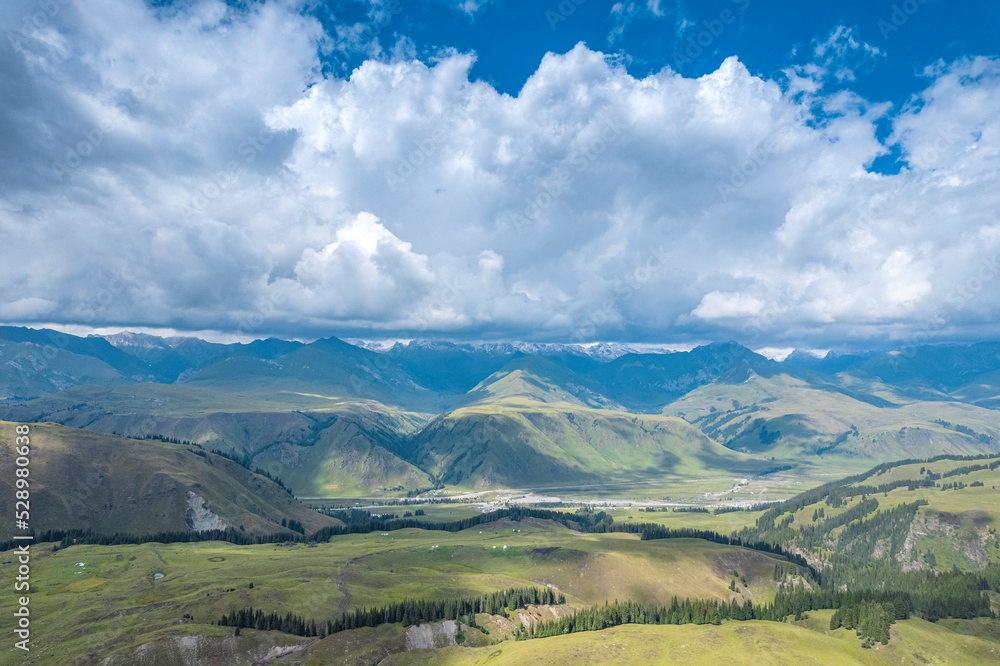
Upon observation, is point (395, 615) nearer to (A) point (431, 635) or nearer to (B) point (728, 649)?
(A) point (431, 635)

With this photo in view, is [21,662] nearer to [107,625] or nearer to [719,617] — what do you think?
[107,625]

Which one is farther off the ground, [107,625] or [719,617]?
[107,625]

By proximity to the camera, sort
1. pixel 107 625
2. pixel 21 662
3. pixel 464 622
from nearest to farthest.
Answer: pixel 21 662 < pixel 107 625 < pixel 464 622

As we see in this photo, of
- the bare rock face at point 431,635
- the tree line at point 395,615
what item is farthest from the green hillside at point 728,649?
the tree line at point 395,615

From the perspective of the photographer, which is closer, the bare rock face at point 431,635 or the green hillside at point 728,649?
the green hillside at point 728,649

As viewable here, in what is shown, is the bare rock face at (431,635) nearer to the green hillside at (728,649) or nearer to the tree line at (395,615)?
the tree line at (395,615)

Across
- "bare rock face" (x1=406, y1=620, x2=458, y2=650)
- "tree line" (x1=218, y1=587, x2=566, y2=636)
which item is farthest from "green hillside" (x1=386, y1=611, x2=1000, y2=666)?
"tree line" (x1=218, y1=587, x2=566, y2=636)

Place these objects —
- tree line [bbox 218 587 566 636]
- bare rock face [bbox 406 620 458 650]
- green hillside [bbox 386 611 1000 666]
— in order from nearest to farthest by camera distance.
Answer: green hillside [bbox 386 611 1000 666] → tree line [bbox 218 587 566 636] → bare rock face [bbox 406 620 458 650]

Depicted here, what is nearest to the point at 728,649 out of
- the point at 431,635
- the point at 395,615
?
the point at 431,635

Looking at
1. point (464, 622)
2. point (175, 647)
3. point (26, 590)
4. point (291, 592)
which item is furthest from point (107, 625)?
point (464, 622)

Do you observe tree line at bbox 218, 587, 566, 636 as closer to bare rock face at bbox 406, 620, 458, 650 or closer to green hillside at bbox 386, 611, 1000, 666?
bare rock face at bbox 406, 620, 458, 650

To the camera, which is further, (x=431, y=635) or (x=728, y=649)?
(x=431, y=635)
